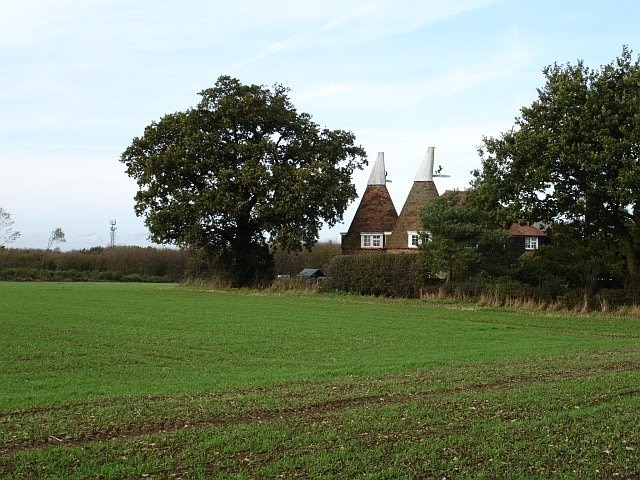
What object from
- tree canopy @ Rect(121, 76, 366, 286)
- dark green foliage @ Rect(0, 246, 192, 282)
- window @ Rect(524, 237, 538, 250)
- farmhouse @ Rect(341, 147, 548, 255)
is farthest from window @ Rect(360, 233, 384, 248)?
dark green foliage @ Rect(0, 246, 192, 282)

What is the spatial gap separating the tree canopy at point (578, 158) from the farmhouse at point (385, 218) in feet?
73.2

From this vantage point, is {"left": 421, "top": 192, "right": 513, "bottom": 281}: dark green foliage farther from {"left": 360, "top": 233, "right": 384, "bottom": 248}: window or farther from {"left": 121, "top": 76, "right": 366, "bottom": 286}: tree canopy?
{"left": 360, "top": 233, "right": 384, "bottom": 248}: window

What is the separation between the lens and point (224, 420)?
9664 millimetres

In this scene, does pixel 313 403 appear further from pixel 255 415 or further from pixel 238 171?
pixel 238 171

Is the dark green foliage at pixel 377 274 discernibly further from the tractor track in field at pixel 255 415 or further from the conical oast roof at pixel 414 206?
the tractor track in field at pixel 255 415

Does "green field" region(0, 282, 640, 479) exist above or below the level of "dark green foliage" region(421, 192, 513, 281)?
below

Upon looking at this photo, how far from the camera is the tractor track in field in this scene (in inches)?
334

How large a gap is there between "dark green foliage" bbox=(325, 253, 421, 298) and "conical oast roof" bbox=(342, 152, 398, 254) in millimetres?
14399

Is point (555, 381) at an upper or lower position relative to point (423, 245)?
lower

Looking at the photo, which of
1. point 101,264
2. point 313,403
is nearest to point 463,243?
point 313,403

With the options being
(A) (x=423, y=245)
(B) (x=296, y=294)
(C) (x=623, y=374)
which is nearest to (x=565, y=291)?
(A) (x=423, y=245)

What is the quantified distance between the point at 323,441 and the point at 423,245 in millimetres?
31569

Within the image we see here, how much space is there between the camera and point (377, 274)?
140 ft

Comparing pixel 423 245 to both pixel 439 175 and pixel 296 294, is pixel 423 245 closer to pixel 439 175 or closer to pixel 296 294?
pixel 296 294
